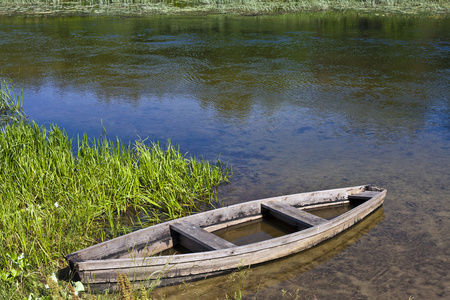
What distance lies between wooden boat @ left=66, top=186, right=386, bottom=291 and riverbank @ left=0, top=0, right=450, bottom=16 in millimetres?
15251

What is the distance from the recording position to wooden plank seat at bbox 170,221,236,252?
12.9 feet

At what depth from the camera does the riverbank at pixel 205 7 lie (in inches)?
760

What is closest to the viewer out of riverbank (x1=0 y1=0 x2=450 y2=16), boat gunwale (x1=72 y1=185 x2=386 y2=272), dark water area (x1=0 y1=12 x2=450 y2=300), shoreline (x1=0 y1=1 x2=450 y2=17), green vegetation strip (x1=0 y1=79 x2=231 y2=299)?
boat gunwale (x1=72 y1=185 x2=386 y2=272)

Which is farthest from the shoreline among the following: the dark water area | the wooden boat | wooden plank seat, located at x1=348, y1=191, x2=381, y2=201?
the wooden boat

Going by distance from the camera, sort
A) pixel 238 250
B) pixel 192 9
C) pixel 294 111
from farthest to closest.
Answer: pixel 192 9
pixel 294 111
pixel 238 250

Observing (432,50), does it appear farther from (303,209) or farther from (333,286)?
(333,286)

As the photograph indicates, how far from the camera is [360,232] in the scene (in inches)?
183

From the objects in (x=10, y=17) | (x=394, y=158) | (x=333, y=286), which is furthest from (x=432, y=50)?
(x=10, y=17)

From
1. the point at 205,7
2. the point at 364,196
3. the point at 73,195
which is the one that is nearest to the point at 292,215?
the point at 364,196

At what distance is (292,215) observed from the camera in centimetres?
455

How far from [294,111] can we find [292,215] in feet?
12.1

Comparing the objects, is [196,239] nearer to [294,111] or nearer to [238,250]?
[238,250]

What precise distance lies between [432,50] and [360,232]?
9371 millimetres

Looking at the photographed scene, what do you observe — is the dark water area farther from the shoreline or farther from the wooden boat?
the shoreline
